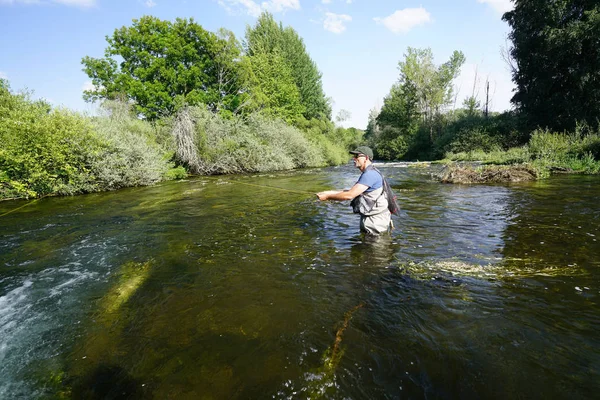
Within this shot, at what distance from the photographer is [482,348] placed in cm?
284

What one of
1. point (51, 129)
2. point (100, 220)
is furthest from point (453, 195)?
point (51, 129)

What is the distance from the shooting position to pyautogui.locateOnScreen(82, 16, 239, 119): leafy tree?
3145cm

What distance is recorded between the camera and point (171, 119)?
74.3ft

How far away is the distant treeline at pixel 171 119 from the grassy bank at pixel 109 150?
51 mm

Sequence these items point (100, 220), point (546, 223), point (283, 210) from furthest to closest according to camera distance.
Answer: point (283, 210)
point (100, 220)
point (546, 223)

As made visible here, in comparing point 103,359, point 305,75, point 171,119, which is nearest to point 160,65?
point 171,119

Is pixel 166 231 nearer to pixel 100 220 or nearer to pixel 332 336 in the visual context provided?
pixel 100 220

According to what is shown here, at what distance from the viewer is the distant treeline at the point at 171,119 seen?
13.2 metres

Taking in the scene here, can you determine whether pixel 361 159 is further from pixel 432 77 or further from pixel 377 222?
pixel 432 77

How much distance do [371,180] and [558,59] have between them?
30.1m

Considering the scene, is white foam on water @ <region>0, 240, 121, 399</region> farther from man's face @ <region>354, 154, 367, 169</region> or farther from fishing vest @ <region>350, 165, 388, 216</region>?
man's face @ <region>354, 154, 367, 169</region>

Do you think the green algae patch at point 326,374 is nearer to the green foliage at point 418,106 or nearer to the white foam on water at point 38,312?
the white foam on water at point 38,312

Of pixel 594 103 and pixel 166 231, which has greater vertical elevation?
pixel 594 103

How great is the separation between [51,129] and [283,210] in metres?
11.0
